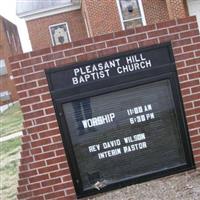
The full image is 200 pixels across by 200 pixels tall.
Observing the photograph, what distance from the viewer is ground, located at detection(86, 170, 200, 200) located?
16.0 feet

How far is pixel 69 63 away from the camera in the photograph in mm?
5277

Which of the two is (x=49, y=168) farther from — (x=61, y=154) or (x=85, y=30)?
(x=85, y=30)

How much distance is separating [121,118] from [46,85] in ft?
3.08

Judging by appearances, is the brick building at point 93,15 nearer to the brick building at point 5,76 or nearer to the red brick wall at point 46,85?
the red brick wall at point 46,85

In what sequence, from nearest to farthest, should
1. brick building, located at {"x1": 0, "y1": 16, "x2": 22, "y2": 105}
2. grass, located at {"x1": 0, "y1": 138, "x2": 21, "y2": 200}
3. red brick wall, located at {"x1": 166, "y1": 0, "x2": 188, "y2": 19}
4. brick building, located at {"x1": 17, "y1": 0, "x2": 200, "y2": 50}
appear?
grass, located at {"x1": 0, "y1": 138, "x2": 21, "y2": 200}, red brick wall, located at {"x1": 166, "y1": 0, "x2": 188, "y2": 19}, brick building, located at {"x1": 17, "y1": 0, "x2": 200, "y2": 50}, brick building, located at {"x1": 0, "y1": 16, "x2": 22, "y2": 105}

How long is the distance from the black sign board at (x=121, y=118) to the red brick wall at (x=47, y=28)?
23826mm

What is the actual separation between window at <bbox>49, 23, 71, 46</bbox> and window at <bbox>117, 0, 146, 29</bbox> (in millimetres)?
8767

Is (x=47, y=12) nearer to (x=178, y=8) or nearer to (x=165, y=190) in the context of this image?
(x=178, y=8)

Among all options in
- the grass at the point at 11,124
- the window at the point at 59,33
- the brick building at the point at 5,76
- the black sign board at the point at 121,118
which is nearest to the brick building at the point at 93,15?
the window at the point at 59,33

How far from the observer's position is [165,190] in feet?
16.7

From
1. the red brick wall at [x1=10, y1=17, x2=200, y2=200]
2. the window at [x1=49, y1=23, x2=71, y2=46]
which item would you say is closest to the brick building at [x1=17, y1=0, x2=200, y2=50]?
the window at [x1=49, y1=23, x2=71, y2=46]

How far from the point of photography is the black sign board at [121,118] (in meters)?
5.26

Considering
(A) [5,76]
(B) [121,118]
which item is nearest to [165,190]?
(B) [121,118]

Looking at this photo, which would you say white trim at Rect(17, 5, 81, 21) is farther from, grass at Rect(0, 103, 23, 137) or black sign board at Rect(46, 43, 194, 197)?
black sign board at Rect(46, 43, 194, 197)
